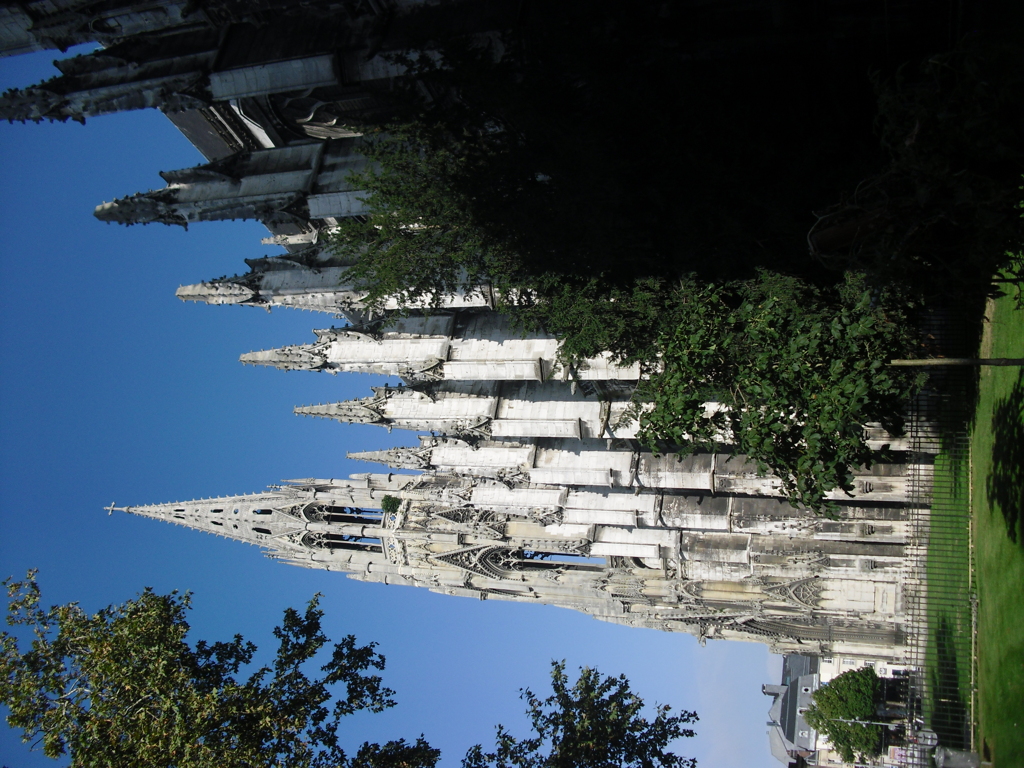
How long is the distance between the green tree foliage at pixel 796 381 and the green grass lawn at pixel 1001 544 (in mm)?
1957

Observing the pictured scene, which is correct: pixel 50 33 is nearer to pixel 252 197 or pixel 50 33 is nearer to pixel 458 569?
pixel 252 197

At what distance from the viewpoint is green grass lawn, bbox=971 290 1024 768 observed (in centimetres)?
1436

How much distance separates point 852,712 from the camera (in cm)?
3891

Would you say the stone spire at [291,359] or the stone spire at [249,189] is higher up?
the stone spire at [249,189]

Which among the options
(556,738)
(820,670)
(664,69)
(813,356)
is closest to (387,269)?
(664,69)

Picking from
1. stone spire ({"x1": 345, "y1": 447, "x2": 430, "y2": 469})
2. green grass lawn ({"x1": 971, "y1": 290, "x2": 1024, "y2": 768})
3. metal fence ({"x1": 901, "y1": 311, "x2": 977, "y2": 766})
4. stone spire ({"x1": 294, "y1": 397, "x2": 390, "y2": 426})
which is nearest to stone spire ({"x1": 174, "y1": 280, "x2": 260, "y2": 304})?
stone spire ({"x1": 294, "y1": 397, "x2": 390, "y2": 426})

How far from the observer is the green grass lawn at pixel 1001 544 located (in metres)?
14.4

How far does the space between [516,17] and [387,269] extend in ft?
21.3

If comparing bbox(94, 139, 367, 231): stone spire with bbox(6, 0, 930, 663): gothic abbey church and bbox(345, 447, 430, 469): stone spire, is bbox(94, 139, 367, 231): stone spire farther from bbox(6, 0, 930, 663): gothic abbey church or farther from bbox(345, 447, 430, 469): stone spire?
bbox(345, 447, 430, 469): stone spire

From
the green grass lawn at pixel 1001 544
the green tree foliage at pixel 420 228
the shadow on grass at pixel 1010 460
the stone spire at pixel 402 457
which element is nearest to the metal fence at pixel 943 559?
the green grass lawn at pixel 1001 544

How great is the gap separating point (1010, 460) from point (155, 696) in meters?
18.4

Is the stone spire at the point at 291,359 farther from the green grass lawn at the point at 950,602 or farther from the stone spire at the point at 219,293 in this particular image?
the green grass lawn at the point at 950,602

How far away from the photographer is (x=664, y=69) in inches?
753

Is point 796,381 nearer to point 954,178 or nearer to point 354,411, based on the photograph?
point 954,178
